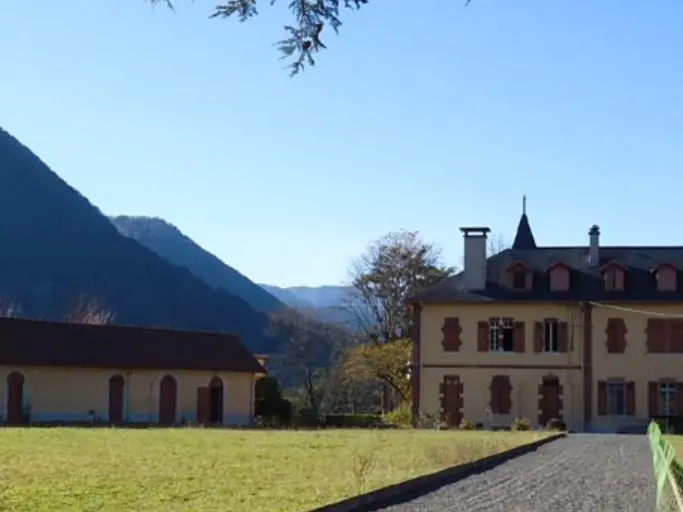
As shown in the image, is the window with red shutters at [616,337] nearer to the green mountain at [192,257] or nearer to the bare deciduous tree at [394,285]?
the bare deciduous tree at [394,285]

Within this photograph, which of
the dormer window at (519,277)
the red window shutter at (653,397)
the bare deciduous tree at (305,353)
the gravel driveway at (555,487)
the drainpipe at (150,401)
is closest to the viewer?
the gravel driveway at (555,487)

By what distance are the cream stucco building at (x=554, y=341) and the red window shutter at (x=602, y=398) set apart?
36mm

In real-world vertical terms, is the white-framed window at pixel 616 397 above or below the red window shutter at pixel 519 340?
below

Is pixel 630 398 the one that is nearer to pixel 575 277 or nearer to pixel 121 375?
pixel 575 277

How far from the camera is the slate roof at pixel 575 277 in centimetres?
4575

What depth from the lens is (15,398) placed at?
43.6 meters

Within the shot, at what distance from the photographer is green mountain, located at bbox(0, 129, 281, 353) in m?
88.1

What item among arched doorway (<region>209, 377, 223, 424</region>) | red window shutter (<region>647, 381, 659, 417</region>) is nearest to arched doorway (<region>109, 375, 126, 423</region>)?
arched doorway (<region>209, 377, 223, 424</region>)

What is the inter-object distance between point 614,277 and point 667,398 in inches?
191

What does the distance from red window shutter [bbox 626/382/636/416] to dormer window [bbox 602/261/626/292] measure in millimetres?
3586

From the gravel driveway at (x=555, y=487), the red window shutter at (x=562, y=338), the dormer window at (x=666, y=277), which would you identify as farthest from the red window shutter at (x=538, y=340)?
the gravel driveway at (x=555, y=487)

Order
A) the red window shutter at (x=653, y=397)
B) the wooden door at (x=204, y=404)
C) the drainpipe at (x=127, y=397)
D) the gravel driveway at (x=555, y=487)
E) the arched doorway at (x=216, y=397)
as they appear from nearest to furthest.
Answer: the gravel driveway at (x=555, y=487), the red window shutter at (x=653, y=397), the drainpipe at (x=127, y=397), the wooden door at (x=204, y=404), the arched doorway at (x=216, y=397)

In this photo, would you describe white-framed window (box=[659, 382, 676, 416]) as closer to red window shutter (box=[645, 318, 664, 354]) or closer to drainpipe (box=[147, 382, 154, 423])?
red window shutter (box=[645, 318, 664, 354])

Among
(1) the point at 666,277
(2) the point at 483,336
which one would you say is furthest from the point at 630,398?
(2) the point at 483,336
